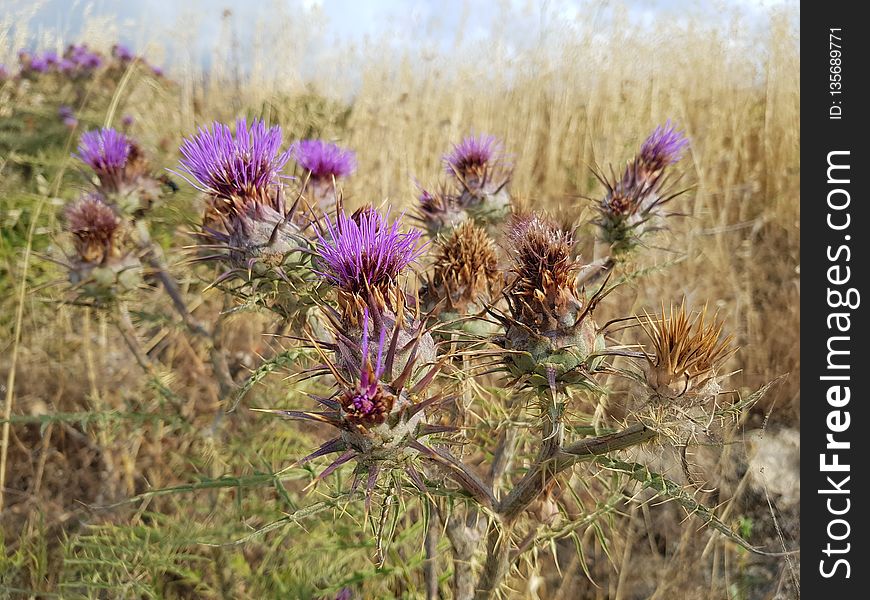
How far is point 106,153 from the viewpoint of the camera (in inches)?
104

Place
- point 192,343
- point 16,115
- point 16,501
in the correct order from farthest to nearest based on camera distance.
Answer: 1. point 16,115
2. point 192,343
3. point 16,501

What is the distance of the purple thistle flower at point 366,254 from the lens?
134cm

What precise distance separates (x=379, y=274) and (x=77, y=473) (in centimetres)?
285

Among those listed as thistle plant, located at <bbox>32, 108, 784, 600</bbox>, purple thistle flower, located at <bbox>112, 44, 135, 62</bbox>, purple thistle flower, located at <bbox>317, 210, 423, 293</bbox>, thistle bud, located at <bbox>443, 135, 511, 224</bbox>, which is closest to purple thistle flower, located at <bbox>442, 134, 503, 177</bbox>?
thistle bud, located at <bbox>443, 135, 511, 224</bbox>

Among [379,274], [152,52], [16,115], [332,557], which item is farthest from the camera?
[152,52]

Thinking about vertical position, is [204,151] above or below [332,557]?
above

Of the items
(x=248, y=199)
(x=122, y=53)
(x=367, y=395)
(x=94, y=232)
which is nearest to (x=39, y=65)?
(x=122, y=53)

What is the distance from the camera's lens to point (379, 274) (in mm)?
1355


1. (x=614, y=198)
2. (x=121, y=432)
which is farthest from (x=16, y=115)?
(x=614, y=198)

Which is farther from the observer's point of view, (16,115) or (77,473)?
(16,115)

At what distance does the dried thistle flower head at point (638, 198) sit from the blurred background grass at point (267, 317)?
0.27 meters

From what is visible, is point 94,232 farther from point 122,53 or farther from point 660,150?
point 122,53

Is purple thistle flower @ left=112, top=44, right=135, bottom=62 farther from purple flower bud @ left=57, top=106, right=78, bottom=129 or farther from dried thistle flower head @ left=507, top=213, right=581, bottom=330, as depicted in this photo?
dried thistle flower head @ left=507, top=213, right=581, bottom=330

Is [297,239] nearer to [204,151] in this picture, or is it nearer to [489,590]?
[204,151]
